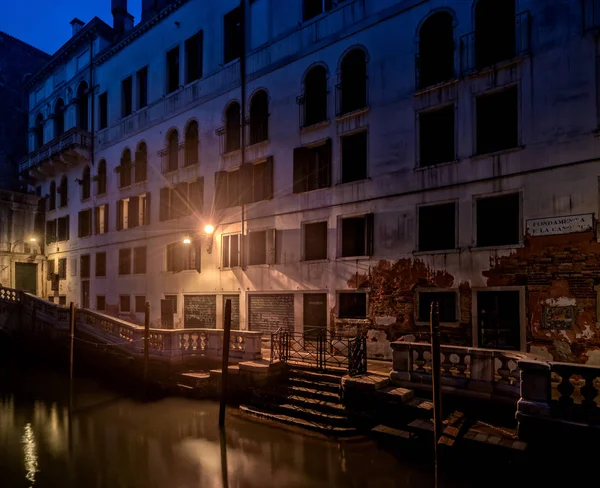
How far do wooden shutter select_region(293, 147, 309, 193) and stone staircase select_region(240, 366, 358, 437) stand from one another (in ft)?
22.7

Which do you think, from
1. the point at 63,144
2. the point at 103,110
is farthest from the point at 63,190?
the point at 103,110

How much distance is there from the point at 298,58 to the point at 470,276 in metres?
10.2

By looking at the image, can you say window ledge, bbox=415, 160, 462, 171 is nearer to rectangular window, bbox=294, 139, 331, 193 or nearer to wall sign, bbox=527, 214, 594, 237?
wall sign, bbox=527, 214, 594, 237

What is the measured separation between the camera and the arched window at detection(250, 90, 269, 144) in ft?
57.1

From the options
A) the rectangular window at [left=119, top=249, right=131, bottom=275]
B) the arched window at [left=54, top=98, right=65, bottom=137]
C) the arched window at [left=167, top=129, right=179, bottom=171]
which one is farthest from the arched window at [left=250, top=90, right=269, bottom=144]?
the arched window at [left=54, top=98, right=65, bottom=137]

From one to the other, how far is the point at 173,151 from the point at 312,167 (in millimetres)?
8796

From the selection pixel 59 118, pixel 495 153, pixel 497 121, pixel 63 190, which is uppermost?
pixel 59 118

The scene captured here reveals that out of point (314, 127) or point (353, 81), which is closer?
point (353, 81)

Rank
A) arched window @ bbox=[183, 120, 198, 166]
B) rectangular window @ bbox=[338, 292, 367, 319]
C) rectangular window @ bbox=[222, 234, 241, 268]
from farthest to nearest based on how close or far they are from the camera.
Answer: arched window @ bbox=[183, 120, 198, 166] → rectangular window @ bbox=[222, 234, 241, 268] → rectangular window @ bbox=[338, 292, 367, 319]

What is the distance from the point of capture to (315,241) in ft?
51.3

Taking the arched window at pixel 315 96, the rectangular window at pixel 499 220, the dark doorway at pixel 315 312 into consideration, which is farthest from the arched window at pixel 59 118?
the rectangular window at pixel 499 220

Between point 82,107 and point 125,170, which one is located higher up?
point 82,107

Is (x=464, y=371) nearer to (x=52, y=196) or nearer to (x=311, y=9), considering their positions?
(x=311, y=9)

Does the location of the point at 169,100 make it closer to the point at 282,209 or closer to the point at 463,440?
the point at 282,209
